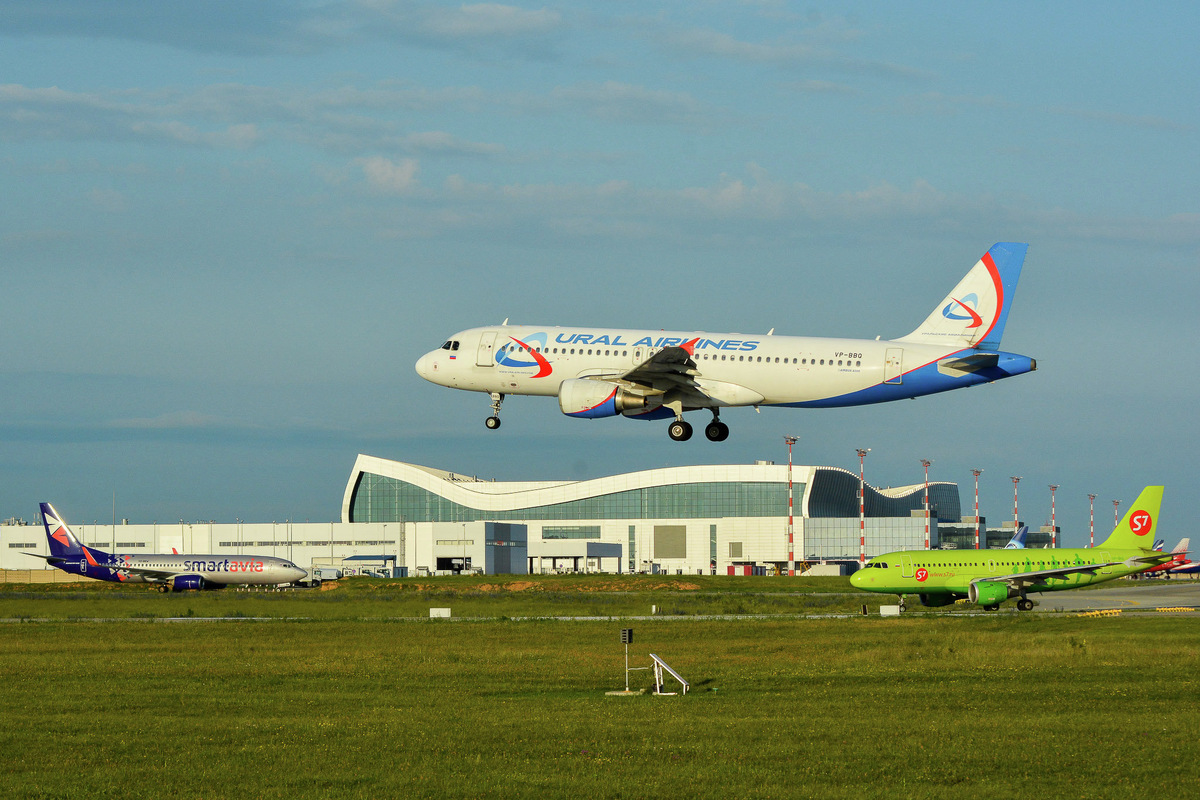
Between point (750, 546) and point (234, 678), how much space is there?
426ft

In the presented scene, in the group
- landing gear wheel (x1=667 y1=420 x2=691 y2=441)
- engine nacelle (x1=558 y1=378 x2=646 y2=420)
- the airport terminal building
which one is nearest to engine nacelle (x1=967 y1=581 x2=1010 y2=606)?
landing gear wheel (x1=667 y1=420 x2=691 y2=441)

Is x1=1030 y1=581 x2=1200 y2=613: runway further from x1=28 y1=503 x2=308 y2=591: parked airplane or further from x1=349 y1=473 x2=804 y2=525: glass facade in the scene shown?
x1=28 y1=503 x2=308 y2=591: parked airplane

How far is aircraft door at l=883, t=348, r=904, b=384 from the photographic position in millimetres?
53094

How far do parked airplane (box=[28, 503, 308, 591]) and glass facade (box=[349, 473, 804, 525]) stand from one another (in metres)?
58.4

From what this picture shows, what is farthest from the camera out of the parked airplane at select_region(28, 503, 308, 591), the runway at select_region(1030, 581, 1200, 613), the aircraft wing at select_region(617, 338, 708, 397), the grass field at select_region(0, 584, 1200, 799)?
the parked airplane at select_region(28, 503, 308, 591)

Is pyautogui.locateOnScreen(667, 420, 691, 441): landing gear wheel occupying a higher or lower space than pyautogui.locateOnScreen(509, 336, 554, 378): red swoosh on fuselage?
lower

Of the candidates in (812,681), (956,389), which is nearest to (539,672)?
(812,681)

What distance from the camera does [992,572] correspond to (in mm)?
81875

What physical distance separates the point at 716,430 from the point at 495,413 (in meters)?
9.70

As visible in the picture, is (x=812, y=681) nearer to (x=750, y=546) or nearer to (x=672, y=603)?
(x=672, y=603)

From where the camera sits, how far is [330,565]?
164 meters

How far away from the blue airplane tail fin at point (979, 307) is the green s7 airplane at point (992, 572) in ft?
88.1

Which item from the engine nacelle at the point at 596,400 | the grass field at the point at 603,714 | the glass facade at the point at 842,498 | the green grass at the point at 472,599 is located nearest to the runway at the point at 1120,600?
the green grass at the point at 472,599

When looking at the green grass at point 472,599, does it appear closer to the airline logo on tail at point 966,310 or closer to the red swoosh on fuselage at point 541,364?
the red swoosh on fuselage at point 541,364
